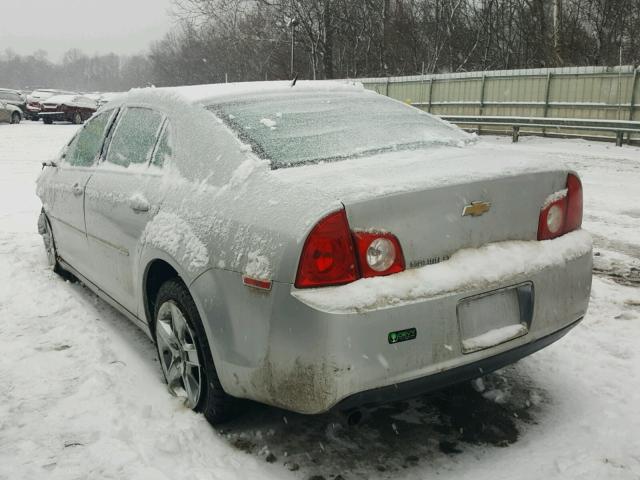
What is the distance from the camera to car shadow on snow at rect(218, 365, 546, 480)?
263 cm

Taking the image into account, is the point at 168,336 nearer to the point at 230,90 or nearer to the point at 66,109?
the point at 230,90

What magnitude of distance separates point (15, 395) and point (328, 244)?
80.1 inches

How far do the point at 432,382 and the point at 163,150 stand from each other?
1.87 meters

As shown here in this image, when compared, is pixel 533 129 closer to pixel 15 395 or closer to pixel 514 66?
pixel 514 66

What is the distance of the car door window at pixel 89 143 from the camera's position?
4.19m

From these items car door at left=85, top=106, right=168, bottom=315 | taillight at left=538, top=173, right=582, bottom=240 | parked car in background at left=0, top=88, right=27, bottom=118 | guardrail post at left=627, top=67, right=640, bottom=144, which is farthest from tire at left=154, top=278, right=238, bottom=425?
parked car in background at left=0, top=88, right=27, bottom=118

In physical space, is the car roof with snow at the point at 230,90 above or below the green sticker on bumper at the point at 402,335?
above

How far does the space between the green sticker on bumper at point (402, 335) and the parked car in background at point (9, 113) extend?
3146 cm

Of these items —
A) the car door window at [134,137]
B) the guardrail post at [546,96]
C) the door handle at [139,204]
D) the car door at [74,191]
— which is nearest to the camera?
the door handle at [139,204]

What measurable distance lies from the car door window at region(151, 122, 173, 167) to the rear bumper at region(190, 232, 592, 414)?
2.86ft

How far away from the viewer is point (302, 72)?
41688 mm

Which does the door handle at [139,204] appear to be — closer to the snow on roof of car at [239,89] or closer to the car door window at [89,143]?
the snow on roof of car at [239,89]

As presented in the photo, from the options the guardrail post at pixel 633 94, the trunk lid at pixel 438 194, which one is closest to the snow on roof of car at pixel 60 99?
the guardrail post at pixel 633 94

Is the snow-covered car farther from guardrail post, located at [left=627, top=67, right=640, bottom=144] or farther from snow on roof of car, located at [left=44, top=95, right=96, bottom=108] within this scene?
snow on roof of car, located at [left=44, top=95, right=96, bottom=108]
